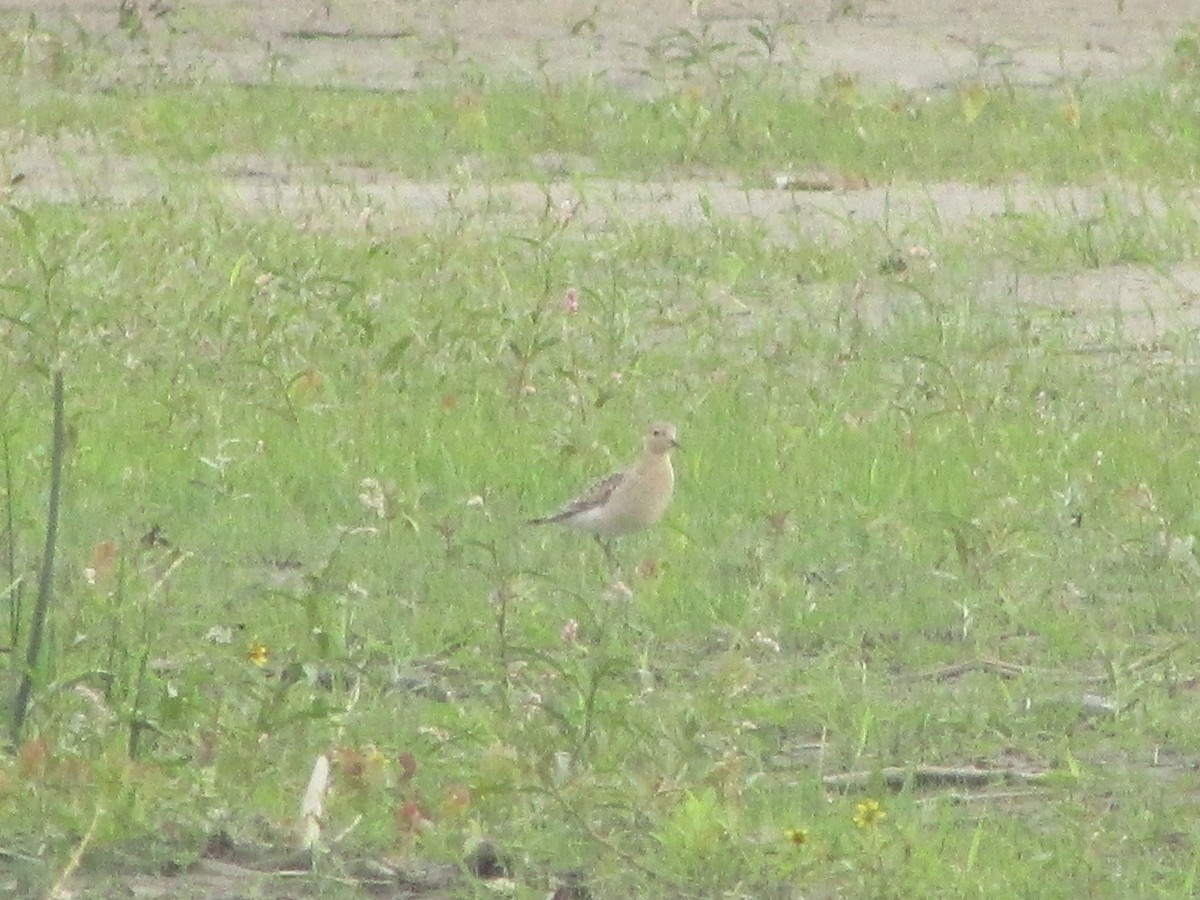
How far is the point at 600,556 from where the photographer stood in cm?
753

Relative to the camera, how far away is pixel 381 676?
6.39 m

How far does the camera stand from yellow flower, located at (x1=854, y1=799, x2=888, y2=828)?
5074 millimetres

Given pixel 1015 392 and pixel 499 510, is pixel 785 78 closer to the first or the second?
pixel 1015 392

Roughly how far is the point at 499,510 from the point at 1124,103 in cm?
714

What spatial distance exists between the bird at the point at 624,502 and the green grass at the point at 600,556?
Answer: 0.32 feet

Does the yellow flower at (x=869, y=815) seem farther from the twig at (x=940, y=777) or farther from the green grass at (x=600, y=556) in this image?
the twig at (x=940, y=777)

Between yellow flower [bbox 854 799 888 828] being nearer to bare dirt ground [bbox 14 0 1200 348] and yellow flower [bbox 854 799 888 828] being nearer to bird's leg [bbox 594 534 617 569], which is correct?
bird's leg [bbox 594 534 617 569]

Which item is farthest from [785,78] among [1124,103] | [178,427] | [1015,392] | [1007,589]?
[1007,589]

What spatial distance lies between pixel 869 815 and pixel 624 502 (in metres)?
2.36

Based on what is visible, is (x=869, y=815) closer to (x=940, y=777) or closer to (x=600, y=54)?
(x=940, y=777)

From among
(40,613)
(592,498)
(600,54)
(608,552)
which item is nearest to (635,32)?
(600,54)

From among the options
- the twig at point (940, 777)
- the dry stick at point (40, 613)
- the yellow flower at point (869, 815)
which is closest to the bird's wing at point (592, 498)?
the twig at point (940, 777)

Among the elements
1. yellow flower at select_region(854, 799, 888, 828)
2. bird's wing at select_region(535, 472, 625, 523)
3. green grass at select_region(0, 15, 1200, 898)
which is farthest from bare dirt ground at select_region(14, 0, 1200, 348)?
yellow flower at select_region(854, 799, 888, 828)

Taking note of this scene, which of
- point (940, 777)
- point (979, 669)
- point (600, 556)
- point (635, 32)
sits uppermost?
point (940, 777)
